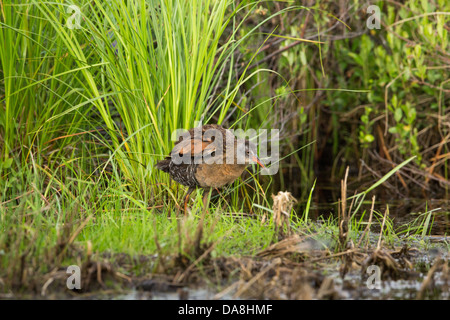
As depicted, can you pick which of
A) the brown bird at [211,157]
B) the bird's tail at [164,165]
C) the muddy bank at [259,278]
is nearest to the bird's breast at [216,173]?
the brown bird at [211,157]

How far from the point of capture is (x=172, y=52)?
15.0 ft

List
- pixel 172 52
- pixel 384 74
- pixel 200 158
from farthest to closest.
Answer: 1. pixel 384 74
2. pixel 172 52
3. pixel 200 158

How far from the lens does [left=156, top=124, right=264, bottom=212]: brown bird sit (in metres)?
3.97

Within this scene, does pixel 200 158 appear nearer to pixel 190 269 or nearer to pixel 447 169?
pixel 190 269

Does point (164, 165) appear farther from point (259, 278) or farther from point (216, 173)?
point (259, 278)

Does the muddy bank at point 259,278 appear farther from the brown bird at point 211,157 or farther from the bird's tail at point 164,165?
the bird's tail at point 164,165

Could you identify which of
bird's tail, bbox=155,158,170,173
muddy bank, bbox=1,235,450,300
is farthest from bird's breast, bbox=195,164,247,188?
muddy bank, bbox=1,235,450,300

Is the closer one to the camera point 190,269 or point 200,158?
point 190,269

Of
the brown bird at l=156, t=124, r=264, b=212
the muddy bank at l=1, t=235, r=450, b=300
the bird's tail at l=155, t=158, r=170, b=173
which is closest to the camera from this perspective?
the muddy bank at l=1, t=235, r=450, b=300

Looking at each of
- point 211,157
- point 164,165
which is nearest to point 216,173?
point 211,157

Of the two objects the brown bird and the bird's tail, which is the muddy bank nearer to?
the brown bird

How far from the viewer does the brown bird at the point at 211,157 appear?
3975mm
